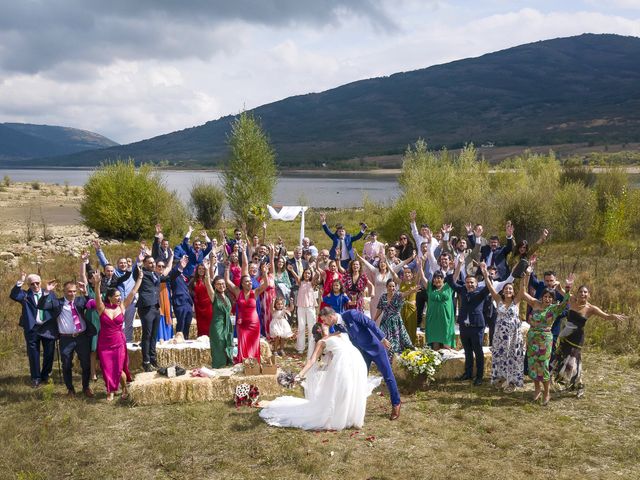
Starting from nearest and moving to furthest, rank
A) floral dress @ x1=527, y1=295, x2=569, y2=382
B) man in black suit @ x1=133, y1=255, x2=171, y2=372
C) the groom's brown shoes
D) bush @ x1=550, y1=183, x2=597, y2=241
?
the groom's brown shoes < floral dress @ x1=527, y1=295, x2=569, y2=382 < man in black suit @ x1=133, y1=255, x2=171, y2=372 < bush @ x1=550, y1=183, x2=597, y2=241

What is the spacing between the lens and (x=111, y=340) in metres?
9.05

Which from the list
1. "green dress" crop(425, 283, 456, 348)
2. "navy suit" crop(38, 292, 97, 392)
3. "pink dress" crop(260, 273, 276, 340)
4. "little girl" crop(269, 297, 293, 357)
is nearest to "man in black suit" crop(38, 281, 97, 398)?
"navy suit" crop(38, 292, 97, 392)

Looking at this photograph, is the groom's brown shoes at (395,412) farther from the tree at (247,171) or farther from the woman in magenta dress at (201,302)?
the tree at (247,171)

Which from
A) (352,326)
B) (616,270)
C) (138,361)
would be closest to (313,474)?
(352,326)

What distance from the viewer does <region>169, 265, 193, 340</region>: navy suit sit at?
11.5 m

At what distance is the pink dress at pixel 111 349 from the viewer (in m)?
9.01

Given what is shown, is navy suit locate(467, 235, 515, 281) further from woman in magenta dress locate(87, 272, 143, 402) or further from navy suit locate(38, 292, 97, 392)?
navy suit locate(38, 292, 97, 392)

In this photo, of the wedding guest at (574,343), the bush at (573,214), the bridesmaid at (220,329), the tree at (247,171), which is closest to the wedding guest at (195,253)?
the bridesmaid at (220,329)

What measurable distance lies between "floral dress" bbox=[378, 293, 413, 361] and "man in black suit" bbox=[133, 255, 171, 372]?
4084 mm

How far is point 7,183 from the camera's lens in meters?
70.2

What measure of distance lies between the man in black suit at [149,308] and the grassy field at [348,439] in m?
0.93

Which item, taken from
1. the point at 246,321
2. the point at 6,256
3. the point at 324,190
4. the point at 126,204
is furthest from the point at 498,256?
the point at 324,190

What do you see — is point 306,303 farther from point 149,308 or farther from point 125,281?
point 125,281

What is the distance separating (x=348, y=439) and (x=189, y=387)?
2.90m
